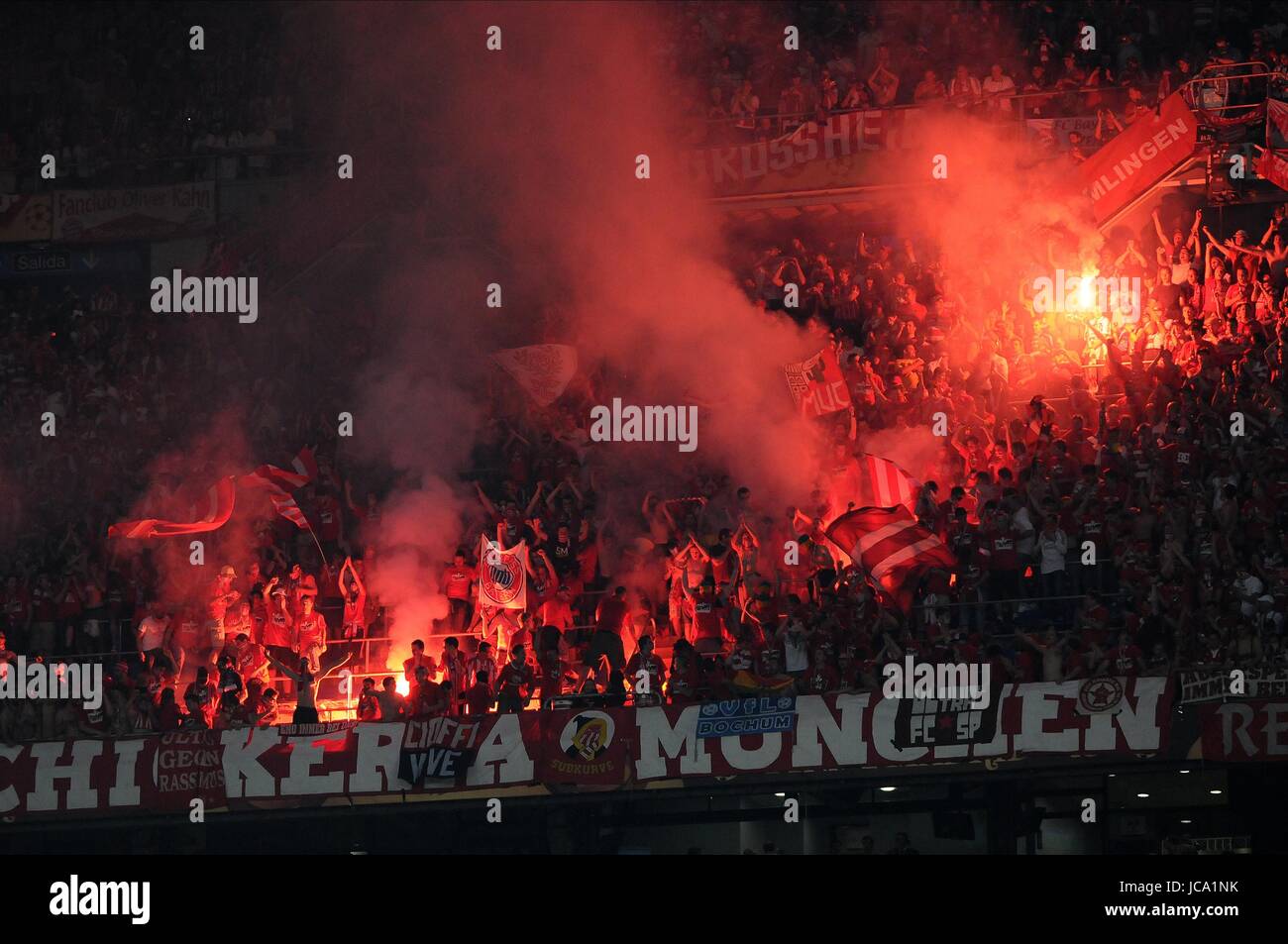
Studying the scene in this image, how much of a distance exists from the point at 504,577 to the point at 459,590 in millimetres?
653

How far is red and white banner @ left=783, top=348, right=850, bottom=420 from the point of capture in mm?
21266

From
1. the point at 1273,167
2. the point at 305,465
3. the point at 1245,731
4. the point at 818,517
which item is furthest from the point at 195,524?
the point at 1273,167

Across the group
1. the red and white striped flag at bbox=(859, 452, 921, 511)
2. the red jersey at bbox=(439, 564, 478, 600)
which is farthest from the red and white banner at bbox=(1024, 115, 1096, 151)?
the red jersey at bbox=(439, 564, 478, 600)

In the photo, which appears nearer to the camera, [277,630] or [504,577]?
[504,577]

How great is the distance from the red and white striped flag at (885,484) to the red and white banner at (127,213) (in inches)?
450

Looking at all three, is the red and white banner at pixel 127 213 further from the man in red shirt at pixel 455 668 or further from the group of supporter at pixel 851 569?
the man in red shirt at pixel 455 668

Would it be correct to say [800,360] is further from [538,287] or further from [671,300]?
[538,287]

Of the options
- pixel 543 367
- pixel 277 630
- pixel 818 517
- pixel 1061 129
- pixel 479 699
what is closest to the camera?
pixel 479 699

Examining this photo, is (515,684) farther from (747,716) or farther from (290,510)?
(290,510)

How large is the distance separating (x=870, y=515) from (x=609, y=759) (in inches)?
135

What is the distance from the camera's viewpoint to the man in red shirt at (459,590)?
20.0 metres

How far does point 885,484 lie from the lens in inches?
Result: 772

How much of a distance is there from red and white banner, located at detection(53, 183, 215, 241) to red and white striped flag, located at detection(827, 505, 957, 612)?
12027 millimetres

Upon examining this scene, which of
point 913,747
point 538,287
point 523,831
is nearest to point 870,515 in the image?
point 913,747
